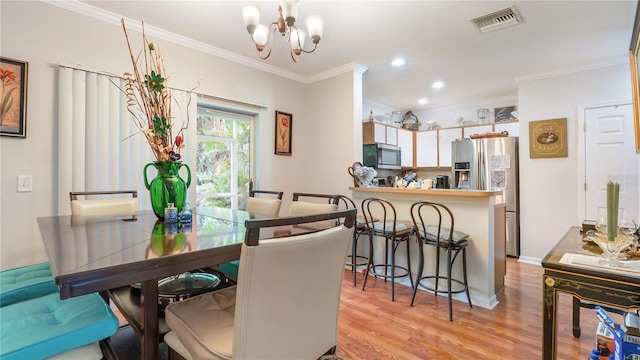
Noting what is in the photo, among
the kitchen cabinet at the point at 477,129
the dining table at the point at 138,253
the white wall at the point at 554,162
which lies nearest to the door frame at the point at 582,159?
the white wall at the point at 554,162

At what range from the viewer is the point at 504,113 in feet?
16.2

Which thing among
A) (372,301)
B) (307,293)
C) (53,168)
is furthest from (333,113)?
(307,293)

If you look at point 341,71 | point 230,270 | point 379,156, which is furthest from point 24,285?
point 379,156

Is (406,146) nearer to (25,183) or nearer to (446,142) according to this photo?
(446,142)

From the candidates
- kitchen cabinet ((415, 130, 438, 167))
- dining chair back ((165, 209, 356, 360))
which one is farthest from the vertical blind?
kitchen cabinet ((415, 130, 438, 167))

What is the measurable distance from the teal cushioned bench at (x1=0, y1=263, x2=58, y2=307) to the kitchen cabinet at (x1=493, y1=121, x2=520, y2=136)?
5.31 metres

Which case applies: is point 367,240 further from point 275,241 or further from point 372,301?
point 275,241

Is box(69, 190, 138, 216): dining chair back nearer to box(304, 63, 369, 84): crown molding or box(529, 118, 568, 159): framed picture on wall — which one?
box(304, 63, 369, 84): crown molding

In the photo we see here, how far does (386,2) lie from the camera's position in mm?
2322

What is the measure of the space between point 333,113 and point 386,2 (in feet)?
5.52

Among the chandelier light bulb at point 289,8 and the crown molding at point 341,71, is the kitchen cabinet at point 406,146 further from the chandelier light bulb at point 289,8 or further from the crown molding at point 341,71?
the chandelier light bulb at point 289,8

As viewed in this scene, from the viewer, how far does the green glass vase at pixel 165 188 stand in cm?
170

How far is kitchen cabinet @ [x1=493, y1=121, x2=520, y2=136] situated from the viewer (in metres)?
4.48

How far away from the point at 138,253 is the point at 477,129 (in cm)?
515
